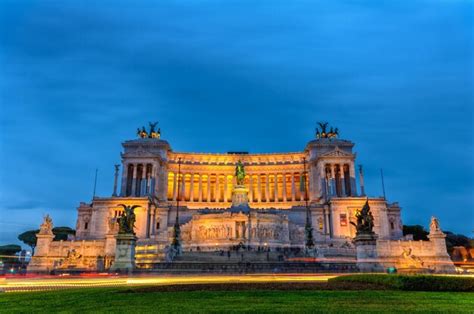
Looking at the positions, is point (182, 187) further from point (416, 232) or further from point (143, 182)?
point (416, 232)

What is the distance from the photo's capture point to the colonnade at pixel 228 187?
96562 millimetres

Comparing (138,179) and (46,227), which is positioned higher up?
(138,179)

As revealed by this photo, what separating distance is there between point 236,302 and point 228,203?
83.3m

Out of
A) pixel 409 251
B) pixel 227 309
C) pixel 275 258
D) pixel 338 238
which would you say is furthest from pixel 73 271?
pixel 338 238

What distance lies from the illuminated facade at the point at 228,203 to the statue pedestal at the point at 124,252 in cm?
1167

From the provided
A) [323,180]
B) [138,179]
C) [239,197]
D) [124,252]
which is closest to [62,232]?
[138,179]

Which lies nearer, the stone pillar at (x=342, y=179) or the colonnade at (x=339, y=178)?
the stone pillar at (x=342, y=179)

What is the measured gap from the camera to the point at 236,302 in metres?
12.1

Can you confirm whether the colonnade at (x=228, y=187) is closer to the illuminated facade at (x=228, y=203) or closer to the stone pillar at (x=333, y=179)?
the illuminated facade at (x=228, y=203)

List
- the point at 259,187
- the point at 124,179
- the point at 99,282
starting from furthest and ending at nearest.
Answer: the point at 259,187 < the point at 124,179 < the point at 99,282

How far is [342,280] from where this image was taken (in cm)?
1934

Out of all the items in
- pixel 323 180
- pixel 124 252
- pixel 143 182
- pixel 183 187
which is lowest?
pixel 124 252

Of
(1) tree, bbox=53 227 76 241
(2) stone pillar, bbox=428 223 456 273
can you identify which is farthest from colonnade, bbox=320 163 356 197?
(1) tree, bbox=53 227 76 241

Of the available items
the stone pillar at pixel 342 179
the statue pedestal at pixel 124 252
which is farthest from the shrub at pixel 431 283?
the stone pillar at pixel 342 179
